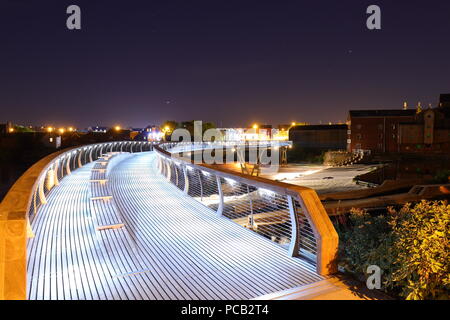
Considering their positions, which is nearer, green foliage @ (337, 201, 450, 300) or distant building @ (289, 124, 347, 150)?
green foliage @ (337, 201, 450, 300)

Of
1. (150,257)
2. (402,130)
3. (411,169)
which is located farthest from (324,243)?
(402,130)

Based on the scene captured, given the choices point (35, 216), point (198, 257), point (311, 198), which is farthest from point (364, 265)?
point (35, 216)

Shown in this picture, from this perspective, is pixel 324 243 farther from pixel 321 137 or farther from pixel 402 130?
pixel 321 137

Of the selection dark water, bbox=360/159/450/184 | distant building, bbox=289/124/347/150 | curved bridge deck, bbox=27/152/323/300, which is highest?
distant building, bbox=289/124/347/150

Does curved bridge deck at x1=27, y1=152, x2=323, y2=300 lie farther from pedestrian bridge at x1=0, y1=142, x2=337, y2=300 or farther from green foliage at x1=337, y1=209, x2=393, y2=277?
green foliage at x1=337, y1=209, x2=393, y2=277

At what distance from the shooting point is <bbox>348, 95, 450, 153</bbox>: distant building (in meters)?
41.6

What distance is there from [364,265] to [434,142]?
44646mm

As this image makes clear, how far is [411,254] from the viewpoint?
3.64m

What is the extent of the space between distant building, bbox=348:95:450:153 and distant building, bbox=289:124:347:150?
12045 millimetres

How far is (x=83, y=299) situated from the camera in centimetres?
378

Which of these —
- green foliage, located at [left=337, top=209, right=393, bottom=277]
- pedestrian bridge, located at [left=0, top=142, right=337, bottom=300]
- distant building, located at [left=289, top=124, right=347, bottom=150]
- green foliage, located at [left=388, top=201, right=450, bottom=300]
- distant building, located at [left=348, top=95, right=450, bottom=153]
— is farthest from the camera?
distant building, located at [left=289, top=124, right=347, bottom=150]

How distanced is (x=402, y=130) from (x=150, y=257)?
1776 inches

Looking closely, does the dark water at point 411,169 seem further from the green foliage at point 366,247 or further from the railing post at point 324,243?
the railing post at point 324,243

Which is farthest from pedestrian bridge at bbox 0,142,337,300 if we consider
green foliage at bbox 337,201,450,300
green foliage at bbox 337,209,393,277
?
green foliage at bbox 337,201,450,300
